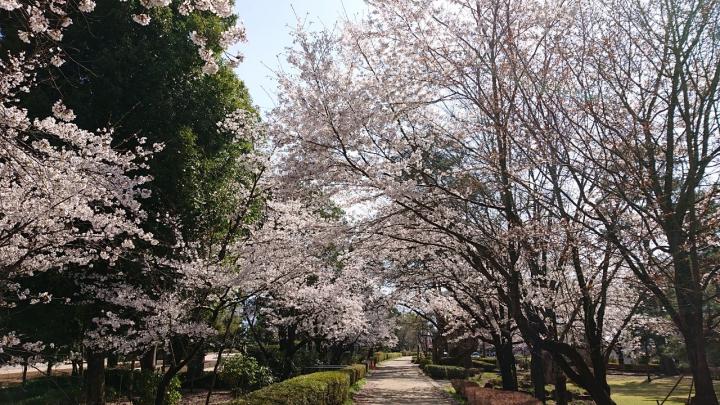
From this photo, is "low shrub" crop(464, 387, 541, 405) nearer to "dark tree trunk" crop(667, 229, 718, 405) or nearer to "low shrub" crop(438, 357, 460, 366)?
"dark tree trunk" crop(667, 229, 718, 405)

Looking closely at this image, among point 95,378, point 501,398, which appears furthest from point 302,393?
point 95,378

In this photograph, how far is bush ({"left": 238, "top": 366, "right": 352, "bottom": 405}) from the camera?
787 centimetres

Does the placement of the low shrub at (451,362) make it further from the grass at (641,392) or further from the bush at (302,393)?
the bush at (302,393)

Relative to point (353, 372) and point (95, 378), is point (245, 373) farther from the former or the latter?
point (353, 372)

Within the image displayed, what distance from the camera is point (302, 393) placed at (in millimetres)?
9531

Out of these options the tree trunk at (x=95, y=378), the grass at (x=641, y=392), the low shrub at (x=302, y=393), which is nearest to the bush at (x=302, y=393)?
the low shrub at (x=302, y=393)

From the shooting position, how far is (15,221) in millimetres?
7070

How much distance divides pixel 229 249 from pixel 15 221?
16.0 feet

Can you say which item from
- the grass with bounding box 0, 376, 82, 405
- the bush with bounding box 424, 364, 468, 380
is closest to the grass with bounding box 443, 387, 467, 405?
the bush with bounding box 424, 364, 468, 380

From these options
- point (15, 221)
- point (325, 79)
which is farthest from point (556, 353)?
point (15, 221)

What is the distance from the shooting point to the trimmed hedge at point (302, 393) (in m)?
7.86

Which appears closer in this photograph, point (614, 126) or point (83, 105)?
point (614, 126)

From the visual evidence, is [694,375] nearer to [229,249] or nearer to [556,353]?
[556,353]

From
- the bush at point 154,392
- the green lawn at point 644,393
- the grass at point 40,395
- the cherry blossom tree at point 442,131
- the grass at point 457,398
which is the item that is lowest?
the green lawn at point 644,393
